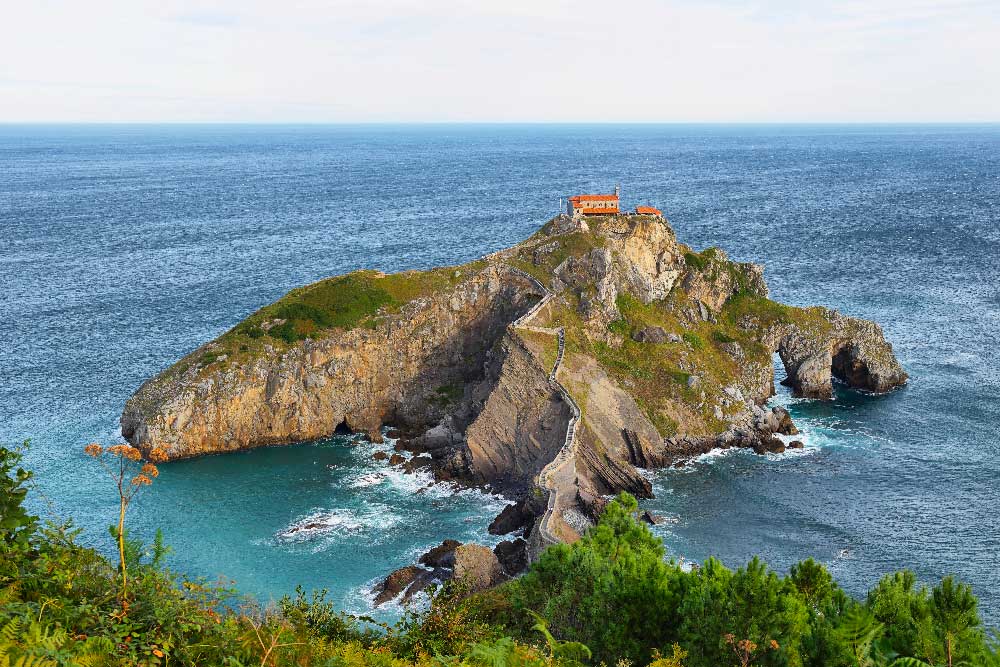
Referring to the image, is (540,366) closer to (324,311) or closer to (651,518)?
(651,518)

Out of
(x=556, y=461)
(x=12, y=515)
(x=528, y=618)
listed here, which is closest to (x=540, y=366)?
(x=556, y=461)

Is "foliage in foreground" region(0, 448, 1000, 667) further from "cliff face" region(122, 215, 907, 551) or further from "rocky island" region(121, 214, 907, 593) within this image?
"cliff face" region(122, 215, 907, 551)

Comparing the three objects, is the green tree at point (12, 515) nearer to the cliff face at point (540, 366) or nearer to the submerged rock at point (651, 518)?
the cliff face at point (540, 366)

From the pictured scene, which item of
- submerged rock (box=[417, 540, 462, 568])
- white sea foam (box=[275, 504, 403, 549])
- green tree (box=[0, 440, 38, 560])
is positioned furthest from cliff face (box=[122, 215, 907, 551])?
green tree (box=[0, 440, 38, 560])

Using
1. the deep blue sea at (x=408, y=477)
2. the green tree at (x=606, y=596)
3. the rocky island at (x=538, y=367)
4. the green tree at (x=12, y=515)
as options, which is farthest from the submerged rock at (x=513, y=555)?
the green tree at (x=12, y=515)

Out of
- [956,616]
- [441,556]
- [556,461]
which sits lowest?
[441,556]

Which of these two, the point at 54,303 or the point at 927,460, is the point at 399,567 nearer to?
the point at 927,460
